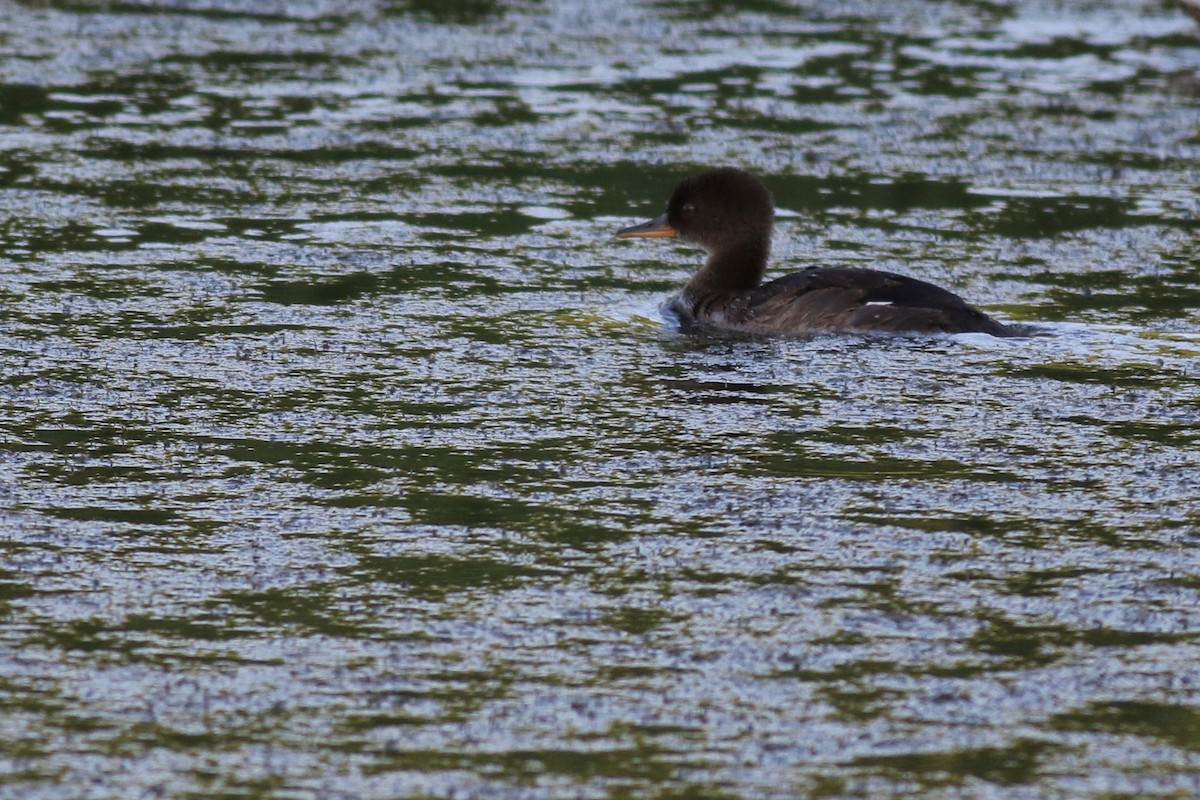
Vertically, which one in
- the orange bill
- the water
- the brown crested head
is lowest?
the water

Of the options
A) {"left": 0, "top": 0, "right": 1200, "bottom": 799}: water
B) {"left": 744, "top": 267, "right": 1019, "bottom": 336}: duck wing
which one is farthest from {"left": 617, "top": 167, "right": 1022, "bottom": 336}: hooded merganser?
{"left": 0, "top": 0, "right": 1200, "bottom": 799}: water

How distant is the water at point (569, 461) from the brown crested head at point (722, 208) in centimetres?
43

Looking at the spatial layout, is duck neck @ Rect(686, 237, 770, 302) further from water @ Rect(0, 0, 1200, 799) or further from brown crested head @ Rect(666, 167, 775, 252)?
water @ Rect(0, 0, 1200, 799)

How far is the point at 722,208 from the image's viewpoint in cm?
1100

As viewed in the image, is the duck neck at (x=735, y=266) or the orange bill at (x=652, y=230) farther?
the orange bill at (x=652, y=230)

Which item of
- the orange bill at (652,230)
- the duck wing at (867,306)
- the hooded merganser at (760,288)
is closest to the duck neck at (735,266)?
the hooded merganser at (760,288)

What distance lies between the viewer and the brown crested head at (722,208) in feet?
36.0

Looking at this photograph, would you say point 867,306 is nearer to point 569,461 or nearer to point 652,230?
point 652,230

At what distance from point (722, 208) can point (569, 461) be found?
4.01 meters

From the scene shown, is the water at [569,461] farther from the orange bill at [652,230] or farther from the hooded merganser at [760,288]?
the orange bill at [652,230]

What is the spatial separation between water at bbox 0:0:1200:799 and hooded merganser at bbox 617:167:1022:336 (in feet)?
0.49

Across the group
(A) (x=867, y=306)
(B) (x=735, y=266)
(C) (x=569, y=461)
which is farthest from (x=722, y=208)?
(C) (x=569, y=461)

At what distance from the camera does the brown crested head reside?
432 inches

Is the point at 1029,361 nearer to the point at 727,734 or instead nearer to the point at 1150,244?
the point at 1150,244
